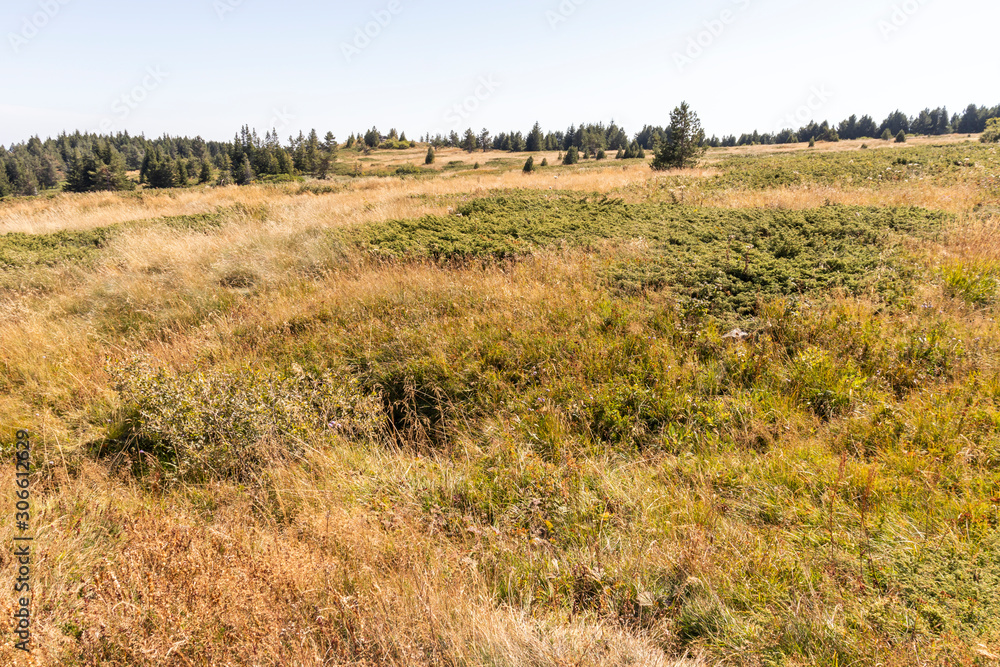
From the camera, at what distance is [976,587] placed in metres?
1.95

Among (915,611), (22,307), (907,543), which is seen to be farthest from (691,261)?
(22,307)

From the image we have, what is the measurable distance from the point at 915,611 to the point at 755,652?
0.74 metres

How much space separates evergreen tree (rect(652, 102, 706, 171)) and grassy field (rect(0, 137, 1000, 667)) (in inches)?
858

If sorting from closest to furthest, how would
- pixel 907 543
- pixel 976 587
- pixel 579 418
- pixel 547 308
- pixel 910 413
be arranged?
pixel 976 587 < pixel 907 543 < pixel 910 413 < pixel 579 418 < pixel 547 308

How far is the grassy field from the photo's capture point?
1.92m

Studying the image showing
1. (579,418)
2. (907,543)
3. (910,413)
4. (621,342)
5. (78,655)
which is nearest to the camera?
(78,655)

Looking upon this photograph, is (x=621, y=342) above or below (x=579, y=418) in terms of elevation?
above

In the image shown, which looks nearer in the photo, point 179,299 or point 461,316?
point 461,316

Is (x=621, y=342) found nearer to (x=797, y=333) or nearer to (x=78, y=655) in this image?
(x=797, y=333)

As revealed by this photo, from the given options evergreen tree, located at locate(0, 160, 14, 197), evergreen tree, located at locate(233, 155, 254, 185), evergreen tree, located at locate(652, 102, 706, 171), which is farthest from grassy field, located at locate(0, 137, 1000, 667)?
evergreen tree, located at locate(0, 160, 14, 197)

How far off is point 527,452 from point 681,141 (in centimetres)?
2907

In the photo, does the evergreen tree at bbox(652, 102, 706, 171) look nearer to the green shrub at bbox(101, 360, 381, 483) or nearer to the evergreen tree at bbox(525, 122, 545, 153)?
the green shrub at bbox(101, 360, 381, 483)

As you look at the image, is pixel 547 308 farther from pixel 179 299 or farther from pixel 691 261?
pixel 179 299

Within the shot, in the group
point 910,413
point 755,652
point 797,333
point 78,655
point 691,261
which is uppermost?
point 691,261
